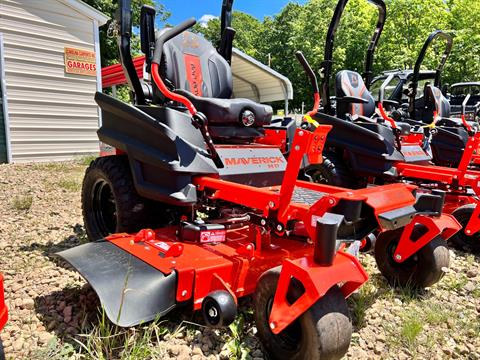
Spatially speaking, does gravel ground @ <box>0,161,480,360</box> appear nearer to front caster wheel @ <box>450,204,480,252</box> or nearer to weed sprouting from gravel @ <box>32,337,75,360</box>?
weed sprouting from gravel @ <box>32,337,75,360</box>

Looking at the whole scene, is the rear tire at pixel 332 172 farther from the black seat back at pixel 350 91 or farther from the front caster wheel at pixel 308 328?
the front caster wheel at pixel 308 328

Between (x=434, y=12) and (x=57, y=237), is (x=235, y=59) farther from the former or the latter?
(x=434, y=12)

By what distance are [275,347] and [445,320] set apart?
126 centimetres

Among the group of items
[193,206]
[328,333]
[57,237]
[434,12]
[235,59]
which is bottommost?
[57,237]

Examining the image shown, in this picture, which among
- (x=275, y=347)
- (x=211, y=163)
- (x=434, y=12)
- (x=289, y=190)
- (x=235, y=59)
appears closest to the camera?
(x=275, y=347)

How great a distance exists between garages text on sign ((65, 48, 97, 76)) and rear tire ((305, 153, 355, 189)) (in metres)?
7.16

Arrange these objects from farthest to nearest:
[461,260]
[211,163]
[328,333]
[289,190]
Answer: [461,260]
[211,163]
[289,190]
[328,333]

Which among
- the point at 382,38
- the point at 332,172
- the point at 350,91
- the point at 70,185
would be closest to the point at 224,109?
the point at 332,172

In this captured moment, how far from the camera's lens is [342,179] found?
4852 millimetres

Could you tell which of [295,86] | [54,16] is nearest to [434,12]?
[295,86]

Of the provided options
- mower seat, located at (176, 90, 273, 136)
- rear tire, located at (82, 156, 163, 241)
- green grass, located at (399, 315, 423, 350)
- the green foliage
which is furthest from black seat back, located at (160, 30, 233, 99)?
the green foliage

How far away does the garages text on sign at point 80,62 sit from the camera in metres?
9.74

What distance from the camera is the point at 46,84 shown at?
940cm

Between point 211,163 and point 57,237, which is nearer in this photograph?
point 211,163
